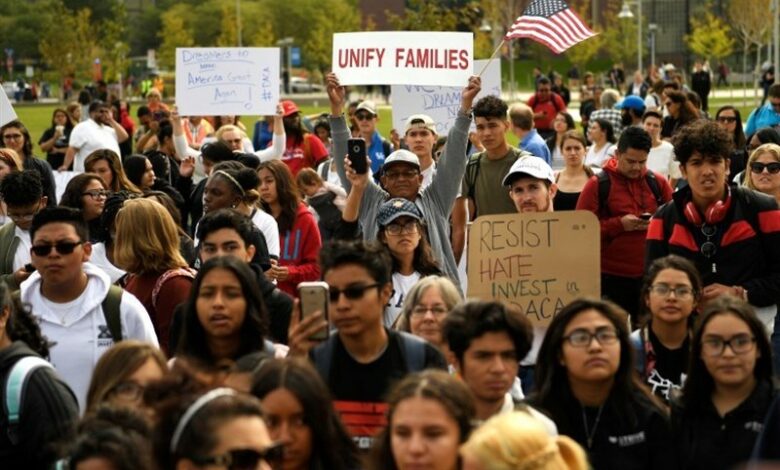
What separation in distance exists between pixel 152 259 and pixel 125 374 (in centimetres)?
250

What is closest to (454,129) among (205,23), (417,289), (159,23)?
(417,289)

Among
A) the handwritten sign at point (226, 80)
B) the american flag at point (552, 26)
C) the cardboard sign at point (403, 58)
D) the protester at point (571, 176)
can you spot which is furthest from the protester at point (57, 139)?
the protester at point (571, 176)

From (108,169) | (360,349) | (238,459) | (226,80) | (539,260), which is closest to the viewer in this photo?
(238,459)

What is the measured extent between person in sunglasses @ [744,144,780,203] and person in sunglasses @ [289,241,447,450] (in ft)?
17.0

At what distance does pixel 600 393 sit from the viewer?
6453 millimetres

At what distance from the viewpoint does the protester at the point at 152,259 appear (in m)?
8.20

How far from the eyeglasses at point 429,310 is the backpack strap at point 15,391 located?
1.89 m

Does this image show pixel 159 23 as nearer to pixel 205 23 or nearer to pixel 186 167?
pixel 205 23

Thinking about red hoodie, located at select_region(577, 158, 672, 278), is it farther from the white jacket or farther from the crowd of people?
the white jacket

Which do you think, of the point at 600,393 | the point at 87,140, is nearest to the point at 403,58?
the point at 87,140

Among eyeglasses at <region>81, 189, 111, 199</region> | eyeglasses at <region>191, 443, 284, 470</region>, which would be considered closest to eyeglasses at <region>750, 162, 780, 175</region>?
eyeglasses at <region>81, 189, 111, 199</region>

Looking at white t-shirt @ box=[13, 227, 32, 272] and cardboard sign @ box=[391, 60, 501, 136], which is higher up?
cardboard sign @ box=[391, 60, 501, 136]

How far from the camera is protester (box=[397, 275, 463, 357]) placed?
7.30 metres

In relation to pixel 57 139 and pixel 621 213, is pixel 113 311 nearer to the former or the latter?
pixel 621 213
